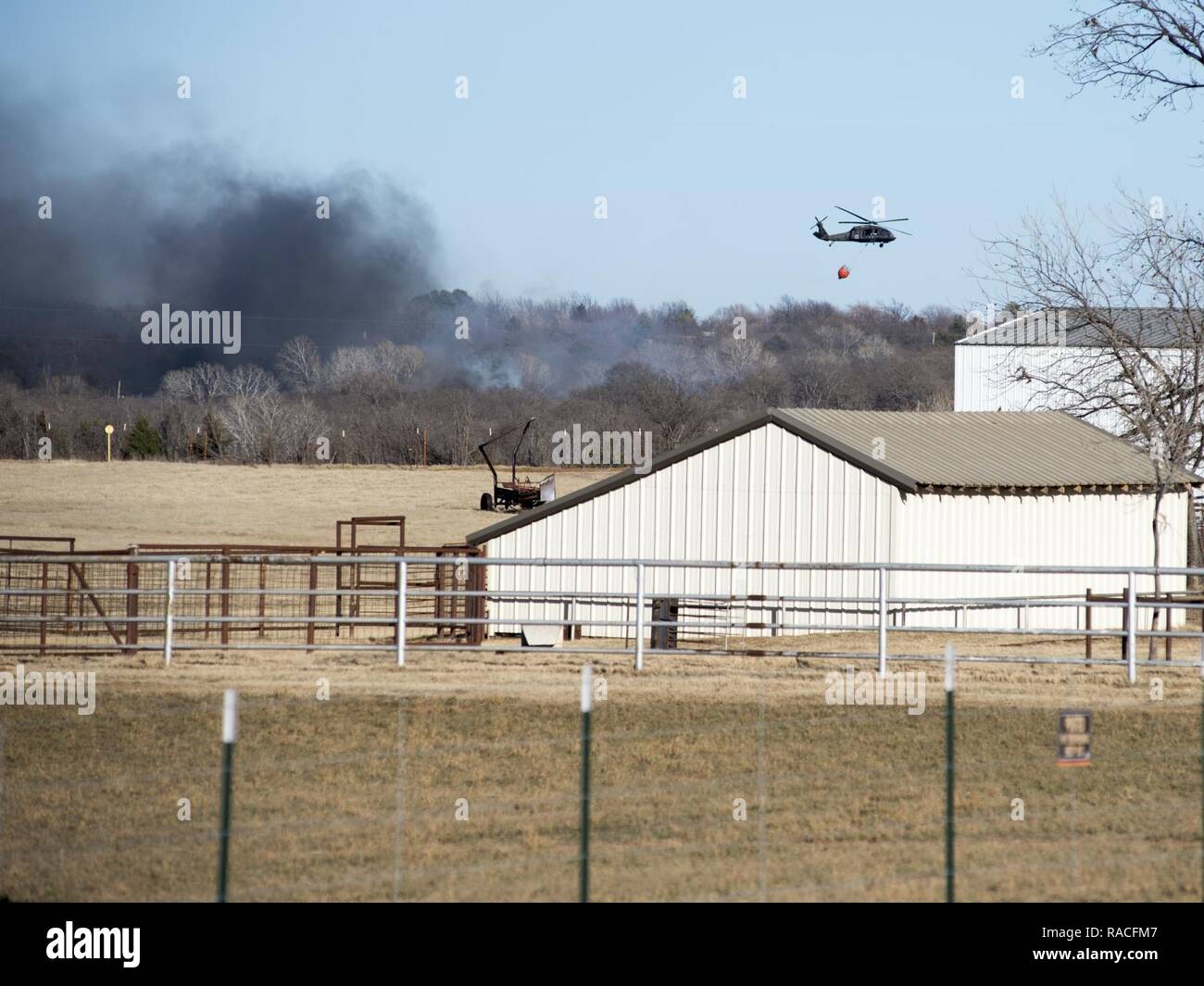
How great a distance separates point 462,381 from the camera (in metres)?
109

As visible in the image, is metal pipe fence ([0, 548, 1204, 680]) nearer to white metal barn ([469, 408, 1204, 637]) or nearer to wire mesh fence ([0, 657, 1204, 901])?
white metal barn ([469, 408, 1204, 637])

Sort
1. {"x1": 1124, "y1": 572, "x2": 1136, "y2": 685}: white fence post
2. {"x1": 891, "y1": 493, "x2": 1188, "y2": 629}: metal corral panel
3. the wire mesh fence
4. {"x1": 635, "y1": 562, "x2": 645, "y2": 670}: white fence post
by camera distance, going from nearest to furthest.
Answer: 1. the wire mesh fence
2. {"x1": 1124, "y1": 572, "x2": 1136, "y2": 685}: white fence post
3. {"x1": 635, "y1": 562, "x2": 645, "y2": 670}: white fence post
4. {"x1": 891, "y1": 493, "x2": 1188, "y2": 629}: metal corral panel

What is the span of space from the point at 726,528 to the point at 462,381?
3305 inches

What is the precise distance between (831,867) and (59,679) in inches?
445

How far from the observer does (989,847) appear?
10.3 meters

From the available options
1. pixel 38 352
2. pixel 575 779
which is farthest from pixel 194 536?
pixel 38 352

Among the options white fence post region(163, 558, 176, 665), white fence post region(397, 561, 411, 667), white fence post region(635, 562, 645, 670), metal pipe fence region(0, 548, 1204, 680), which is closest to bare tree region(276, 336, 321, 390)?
metal pipe fence region(0, 548, 1204, 680)

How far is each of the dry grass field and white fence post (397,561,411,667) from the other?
321 millimetres

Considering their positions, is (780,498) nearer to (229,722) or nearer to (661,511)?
(661,511)

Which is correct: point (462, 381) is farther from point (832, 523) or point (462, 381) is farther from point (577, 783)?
point (577, 783)

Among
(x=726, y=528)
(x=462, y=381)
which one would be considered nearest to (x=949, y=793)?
(x=726, y=528)

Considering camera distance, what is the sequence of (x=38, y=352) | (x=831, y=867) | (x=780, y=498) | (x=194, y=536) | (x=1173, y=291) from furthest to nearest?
(x=38, y=352) < (x=194, y=536) < (x=1173, y=291) < (x=780, y=498) < (x=831, y=867)

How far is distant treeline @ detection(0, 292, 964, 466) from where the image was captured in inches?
2970

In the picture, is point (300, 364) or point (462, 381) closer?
point (462, 381)
